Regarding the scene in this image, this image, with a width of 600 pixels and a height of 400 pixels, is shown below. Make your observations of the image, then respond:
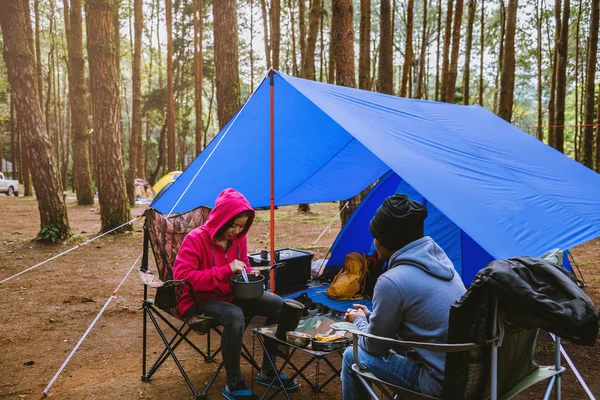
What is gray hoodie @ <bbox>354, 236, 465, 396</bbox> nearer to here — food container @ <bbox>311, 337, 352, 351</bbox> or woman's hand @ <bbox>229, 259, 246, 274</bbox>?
food container @ <bbox>311, 337, 352, 351</bbox>

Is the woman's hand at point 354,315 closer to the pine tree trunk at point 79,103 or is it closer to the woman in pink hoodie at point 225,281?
the woman in pink hoodie at point 225,281

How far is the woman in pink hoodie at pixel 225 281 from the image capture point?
2.63m

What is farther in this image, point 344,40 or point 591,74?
point 591,74

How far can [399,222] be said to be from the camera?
1.88 metres

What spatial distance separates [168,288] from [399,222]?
147cm

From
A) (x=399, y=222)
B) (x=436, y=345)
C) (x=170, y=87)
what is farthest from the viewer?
(x=170, y=87)

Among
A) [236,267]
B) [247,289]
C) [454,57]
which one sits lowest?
[247,289]

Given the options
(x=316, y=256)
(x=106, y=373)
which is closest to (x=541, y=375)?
(x=106, y=373)

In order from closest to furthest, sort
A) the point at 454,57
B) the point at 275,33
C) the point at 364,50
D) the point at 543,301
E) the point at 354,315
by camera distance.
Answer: the point at 543,301
the point at 354,315
the point at 364,50
the point at 454,57
the point at 275,33

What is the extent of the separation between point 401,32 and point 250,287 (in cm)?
2162

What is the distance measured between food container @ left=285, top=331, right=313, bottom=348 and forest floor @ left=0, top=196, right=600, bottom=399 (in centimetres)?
62

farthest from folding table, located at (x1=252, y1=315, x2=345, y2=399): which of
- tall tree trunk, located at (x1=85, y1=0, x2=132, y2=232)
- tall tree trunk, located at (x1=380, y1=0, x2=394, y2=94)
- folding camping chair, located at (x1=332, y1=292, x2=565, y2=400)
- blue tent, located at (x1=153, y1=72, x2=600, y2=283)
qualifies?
tall tree trunk, located at (x1=380, y1=0, x2=394, y2=94)

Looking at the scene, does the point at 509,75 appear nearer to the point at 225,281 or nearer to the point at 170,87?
the point at 225,281

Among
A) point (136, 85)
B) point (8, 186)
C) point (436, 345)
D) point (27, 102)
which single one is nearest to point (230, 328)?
point (436, 345)
